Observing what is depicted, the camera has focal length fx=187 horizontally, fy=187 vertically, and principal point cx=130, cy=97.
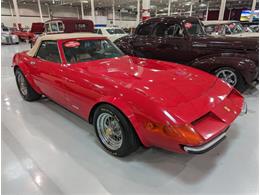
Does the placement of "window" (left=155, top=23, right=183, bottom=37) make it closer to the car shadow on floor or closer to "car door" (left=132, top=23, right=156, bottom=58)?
"car door" (left=132, top=23, right=156, bottom=58)

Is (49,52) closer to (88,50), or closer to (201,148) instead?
(88,50)

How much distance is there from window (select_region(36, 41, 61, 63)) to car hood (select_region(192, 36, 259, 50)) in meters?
2.88

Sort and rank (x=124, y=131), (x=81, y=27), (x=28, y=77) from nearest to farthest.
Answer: (x=124, y=131)
(x=28, y=77)
(x=81, y=27)

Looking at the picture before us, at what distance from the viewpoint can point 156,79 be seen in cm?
198

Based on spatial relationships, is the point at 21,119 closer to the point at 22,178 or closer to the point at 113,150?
the point at 22,178

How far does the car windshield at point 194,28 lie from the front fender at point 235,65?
0.77 m

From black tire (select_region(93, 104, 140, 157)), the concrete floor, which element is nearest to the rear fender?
the concrete floor

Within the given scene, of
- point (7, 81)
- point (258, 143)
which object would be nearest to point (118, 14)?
point (7, 81)

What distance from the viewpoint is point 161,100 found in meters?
1.58

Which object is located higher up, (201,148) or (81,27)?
(81,27)

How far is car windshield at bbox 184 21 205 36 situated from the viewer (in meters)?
4.15

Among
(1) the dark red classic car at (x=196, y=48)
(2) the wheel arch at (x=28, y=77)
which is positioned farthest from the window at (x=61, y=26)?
(2) the wheel arch at (x=28, y=77)

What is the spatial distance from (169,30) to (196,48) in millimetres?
764

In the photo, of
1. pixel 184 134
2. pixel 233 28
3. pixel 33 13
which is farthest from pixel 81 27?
pixel 33 13
